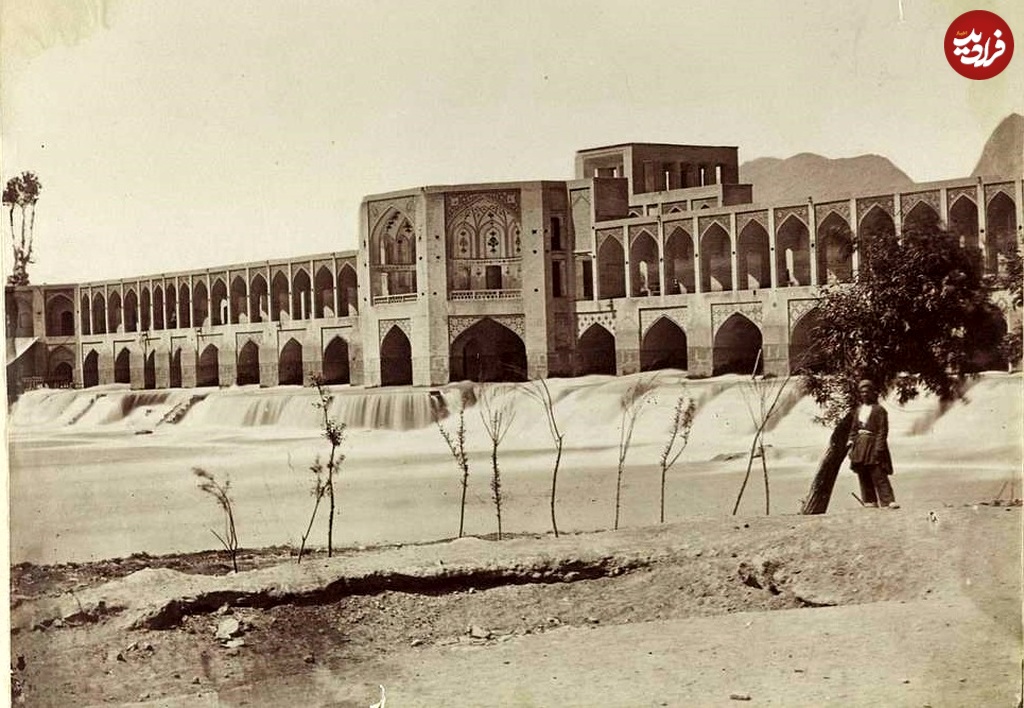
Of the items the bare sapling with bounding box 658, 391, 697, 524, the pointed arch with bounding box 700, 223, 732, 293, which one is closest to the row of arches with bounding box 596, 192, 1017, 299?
the pointed arch with bounding box 700, 223, 732, 293

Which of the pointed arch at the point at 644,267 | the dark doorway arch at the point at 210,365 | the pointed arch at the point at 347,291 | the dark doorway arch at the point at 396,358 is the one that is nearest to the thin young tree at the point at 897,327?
the pointed arch at the point at 644,267

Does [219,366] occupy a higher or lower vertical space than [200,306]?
lower

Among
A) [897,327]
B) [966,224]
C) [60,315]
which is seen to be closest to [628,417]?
[897,327]

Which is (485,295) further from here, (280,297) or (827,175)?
(827,175)

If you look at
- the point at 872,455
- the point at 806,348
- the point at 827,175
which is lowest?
the point at 872,455

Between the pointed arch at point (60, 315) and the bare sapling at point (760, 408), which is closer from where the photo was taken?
the pointed arch at point (60, 315)

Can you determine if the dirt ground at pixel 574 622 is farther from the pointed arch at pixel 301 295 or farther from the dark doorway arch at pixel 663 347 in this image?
the pointed arch at pixel 301 295
